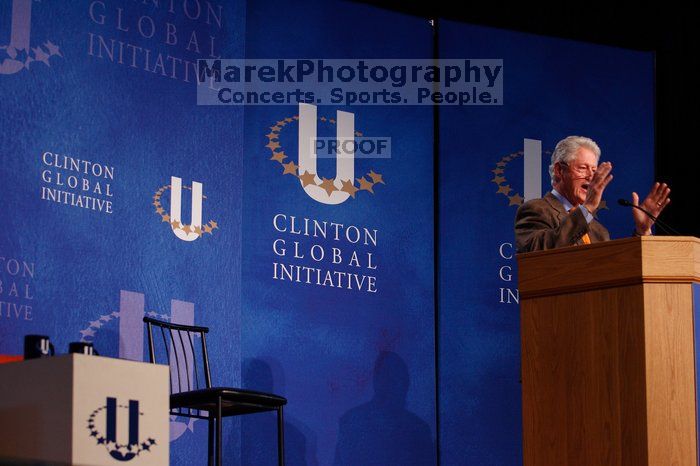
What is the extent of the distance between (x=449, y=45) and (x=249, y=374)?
7.36ft

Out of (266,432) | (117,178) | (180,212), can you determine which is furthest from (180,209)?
(266,432)

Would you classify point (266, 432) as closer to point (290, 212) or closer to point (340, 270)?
point (340, 270)

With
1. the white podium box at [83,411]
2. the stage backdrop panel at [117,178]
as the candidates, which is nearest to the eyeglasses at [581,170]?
the stage backdrop panel at [117,178]

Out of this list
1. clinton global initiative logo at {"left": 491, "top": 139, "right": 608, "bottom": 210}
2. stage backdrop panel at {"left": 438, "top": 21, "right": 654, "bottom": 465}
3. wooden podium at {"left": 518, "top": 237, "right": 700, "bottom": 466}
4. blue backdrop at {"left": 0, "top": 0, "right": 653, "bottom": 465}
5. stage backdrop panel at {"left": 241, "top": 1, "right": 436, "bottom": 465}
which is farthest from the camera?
clinton global initiative logo at {"left": 491, "top": 139, "right": 608, "bottom": 210}

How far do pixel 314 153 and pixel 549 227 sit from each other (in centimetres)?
182

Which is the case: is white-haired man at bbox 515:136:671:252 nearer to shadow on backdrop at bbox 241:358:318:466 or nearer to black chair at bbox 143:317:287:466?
black chair at bbox 143:317:287:466

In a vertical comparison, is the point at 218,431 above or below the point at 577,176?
below

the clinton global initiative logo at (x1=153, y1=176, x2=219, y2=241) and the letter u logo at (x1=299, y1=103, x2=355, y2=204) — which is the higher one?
the letter u logo at (x1=299, y1=103, x2=355, y2=204)

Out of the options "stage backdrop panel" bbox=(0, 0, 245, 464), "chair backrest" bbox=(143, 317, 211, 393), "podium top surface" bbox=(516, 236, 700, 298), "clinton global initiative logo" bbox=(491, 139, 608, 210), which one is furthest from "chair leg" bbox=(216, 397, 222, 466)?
"clinton global initiative logo" bbox=(491, 139, 608, 210)

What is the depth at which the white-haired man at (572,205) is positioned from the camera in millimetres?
4090

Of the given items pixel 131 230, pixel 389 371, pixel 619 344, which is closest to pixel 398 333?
pixel 389 371

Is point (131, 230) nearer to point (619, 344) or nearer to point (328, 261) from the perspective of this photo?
point (328, 261)

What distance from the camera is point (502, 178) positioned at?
21.1ft

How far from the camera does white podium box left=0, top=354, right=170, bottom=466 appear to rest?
295 cm
